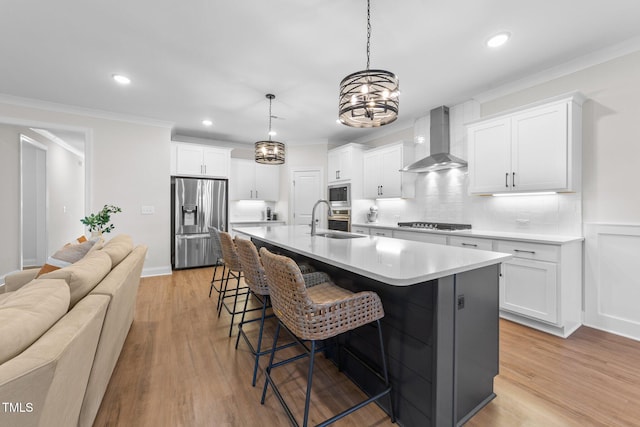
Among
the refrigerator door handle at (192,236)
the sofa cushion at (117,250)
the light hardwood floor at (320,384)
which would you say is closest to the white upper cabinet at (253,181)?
the refrigerator door handle at (192,236)

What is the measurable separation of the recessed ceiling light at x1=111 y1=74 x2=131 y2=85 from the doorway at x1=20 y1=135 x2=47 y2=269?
315cm

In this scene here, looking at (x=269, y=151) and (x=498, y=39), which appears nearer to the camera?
(x=498, y=39)

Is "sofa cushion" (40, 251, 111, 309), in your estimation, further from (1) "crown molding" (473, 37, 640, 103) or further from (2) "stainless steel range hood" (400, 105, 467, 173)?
(1) "crown molding" (473, 37, 640, 103)

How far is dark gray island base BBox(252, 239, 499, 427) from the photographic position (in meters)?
1.31

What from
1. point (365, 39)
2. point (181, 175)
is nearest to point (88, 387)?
point (365, 39)

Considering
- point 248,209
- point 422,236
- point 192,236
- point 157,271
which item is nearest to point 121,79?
point 192,236

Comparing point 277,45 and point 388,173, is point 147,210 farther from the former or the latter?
point 388,173

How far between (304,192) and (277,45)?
361 cm

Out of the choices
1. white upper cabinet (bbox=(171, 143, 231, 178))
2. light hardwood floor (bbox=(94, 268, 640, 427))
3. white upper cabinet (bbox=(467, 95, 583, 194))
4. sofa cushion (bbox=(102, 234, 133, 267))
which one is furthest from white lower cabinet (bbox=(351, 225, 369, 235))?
sofa cushion (bbox=(102, 234, 133, 267))

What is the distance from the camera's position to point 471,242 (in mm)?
3057

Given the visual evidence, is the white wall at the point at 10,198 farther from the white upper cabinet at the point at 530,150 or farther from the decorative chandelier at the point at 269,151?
the white upper cabinet at the point at 530,150

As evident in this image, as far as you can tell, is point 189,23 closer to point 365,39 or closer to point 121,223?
point 365,39

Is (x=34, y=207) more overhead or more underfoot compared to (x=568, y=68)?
more underfoot

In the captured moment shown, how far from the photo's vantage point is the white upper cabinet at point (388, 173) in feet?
14.7
